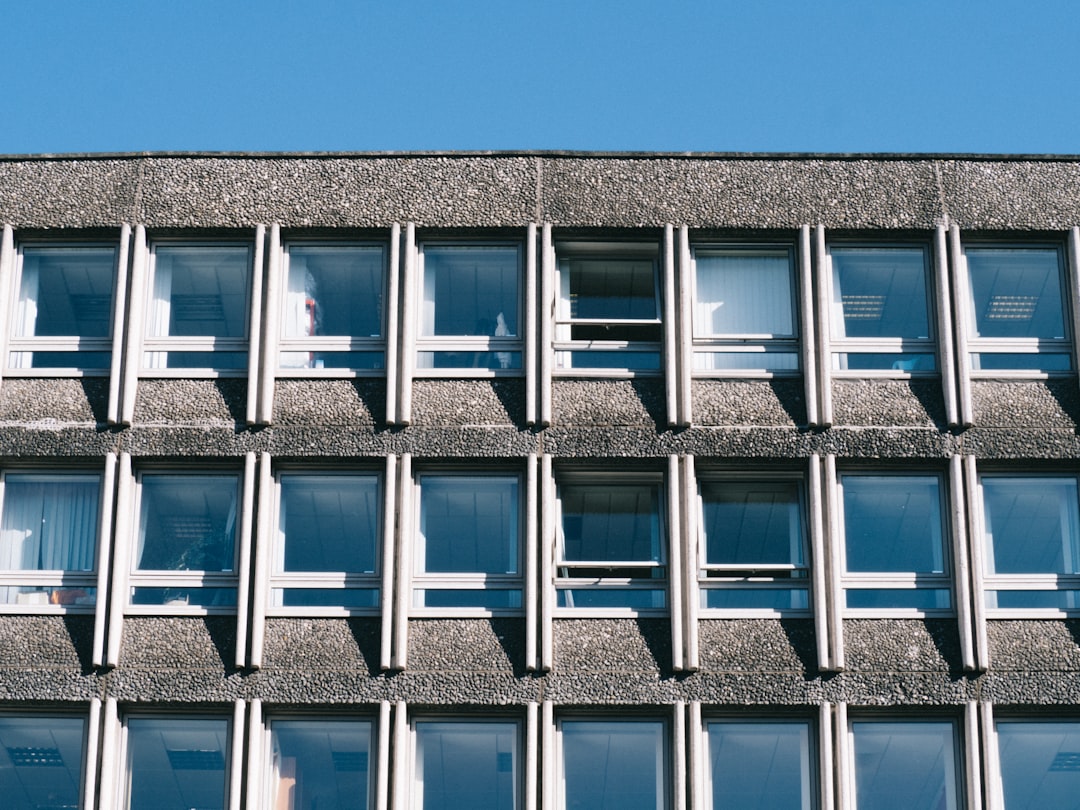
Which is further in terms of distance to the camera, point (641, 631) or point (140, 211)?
point (140, 211)

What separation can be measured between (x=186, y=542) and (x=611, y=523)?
13.9ft

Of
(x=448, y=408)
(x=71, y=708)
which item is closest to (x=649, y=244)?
(x=448, y=408)

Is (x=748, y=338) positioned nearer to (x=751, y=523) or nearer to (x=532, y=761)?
(x=751, y=523)

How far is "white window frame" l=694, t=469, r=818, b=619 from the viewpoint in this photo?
19.4 metres

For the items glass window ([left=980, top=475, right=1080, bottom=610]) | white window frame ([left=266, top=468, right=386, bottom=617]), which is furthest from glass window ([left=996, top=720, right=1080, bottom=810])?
white window frame ([left=266, top=468, right=386, bottom=617])

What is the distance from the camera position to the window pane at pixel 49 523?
19906 millimetres

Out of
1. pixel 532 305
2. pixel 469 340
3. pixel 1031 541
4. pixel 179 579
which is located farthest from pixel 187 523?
pixel 1031 541

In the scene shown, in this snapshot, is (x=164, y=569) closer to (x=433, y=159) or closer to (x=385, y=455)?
(x=385, y=455)

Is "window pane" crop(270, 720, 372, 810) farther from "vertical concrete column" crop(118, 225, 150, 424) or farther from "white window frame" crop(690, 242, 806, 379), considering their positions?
"white window frame" crop(690, 242, 806, 379)

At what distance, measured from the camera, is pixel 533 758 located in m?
18.9

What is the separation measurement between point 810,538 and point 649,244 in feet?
11.6

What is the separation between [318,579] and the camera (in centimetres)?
1956

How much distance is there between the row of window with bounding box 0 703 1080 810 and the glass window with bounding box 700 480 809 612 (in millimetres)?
1177

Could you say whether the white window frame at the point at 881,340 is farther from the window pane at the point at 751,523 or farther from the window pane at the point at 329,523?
the window pane at the point at 329,523
